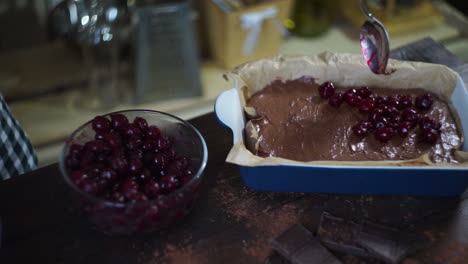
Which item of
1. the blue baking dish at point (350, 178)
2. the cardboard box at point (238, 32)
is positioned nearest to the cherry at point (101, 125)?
the blue baking dish at point (350, 178)

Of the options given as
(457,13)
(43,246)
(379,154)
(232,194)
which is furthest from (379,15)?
(43,246)

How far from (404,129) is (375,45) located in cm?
21

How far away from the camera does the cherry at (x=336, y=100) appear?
1215 mm

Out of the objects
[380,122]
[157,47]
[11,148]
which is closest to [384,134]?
[380,122]

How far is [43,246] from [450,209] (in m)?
0.85

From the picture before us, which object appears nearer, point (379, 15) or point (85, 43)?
point (85, 43)

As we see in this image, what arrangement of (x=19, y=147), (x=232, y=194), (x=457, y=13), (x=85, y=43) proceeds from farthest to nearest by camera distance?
(x=457, y=13)
(x=85, y=43)
(x=19, y=147)
(x=232, y=194)

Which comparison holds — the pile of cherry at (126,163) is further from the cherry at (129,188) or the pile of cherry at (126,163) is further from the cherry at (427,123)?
the cherry at (427,123)

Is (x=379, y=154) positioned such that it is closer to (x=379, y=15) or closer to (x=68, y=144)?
(x=68, y=144)

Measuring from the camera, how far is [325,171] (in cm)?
102

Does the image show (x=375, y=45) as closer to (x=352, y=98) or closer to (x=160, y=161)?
(x=352, y=98)

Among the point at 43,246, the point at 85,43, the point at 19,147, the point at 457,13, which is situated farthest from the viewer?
the point at 457,13

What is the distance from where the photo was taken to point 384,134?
1.12 meters

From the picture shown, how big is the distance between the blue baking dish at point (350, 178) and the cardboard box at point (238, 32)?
1048 millimetres
